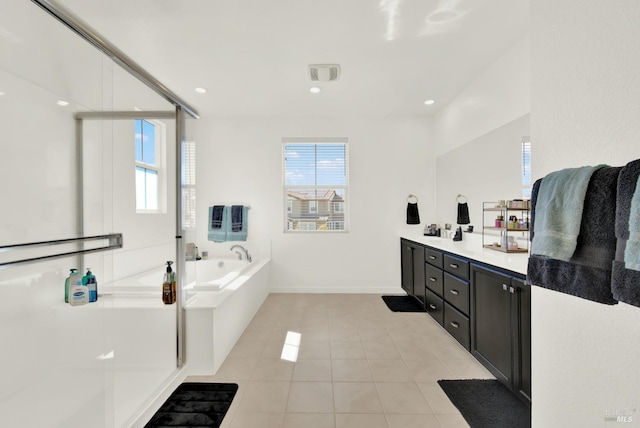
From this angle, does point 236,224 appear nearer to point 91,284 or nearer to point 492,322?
point 91,284

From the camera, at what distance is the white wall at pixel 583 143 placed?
0.73 m

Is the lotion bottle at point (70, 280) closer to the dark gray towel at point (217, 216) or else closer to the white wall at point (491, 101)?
the dark gray towel at point (217, 216)

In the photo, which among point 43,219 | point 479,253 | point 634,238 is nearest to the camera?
point 634,238

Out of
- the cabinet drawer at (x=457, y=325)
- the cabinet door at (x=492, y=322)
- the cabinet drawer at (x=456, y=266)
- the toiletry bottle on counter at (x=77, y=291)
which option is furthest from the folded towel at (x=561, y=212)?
the toiletry bottle on counter at (x=77, y=291)

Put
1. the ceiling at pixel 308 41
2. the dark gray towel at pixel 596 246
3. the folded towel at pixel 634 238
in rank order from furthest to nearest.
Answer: the ceiling at pixel 308 41 < the dark gray towel at pixel 596 246 < the folded towel at pixel 634 238

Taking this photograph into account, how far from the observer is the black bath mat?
3307 millimetres

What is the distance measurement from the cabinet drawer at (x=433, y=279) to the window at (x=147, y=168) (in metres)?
2.67

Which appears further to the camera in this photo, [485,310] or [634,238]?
[485,310]

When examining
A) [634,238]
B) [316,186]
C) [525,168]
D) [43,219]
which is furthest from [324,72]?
[634,238]

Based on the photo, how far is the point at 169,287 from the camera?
6.40 ft

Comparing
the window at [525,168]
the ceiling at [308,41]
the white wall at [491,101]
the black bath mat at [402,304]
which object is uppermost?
the ceiling at [308,41]

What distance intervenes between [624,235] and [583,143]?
40 centimetres

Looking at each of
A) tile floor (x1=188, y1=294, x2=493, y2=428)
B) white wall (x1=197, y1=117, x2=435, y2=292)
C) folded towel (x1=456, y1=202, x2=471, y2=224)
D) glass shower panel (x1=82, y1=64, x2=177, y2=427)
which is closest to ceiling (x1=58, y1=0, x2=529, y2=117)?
glass shower panel (x1=82, y1=64, x2=177, y2=427)

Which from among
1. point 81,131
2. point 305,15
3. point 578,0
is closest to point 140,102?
point 81,131
